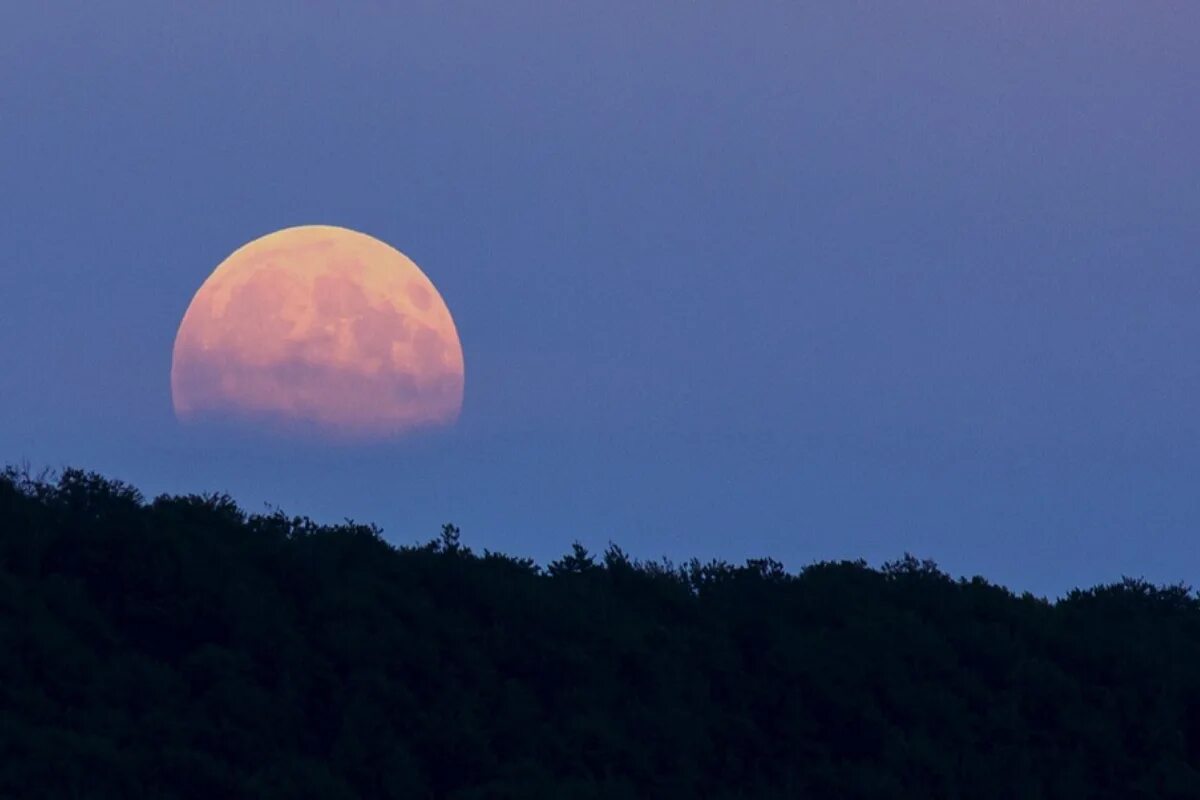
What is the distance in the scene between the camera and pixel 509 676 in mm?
22422

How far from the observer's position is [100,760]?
59.1 ft

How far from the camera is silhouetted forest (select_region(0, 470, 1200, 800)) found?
19.5m

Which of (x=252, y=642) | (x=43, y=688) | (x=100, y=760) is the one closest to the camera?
(x=100, y=760)

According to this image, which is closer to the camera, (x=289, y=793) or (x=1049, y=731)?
(x=289, y=793)

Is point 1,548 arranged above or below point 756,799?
above

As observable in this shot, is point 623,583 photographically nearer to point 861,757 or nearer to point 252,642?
point 861,757

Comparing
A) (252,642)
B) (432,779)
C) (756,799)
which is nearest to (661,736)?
(756,799)

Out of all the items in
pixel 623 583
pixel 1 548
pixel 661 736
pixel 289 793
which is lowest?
pixel 289 793

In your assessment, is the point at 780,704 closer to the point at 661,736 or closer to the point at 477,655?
the point at 661,736

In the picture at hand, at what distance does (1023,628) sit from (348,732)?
11.5 metres

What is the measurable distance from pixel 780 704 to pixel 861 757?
125cm

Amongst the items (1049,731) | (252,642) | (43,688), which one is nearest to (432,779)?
(252,642)

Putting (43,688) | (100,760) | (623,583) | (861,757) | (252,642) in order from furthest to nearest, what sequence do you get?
(623,583) < (861,757) < (252,642) < (43,688) < (100,760)

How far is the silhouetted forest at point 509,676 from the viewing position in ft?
63.9
